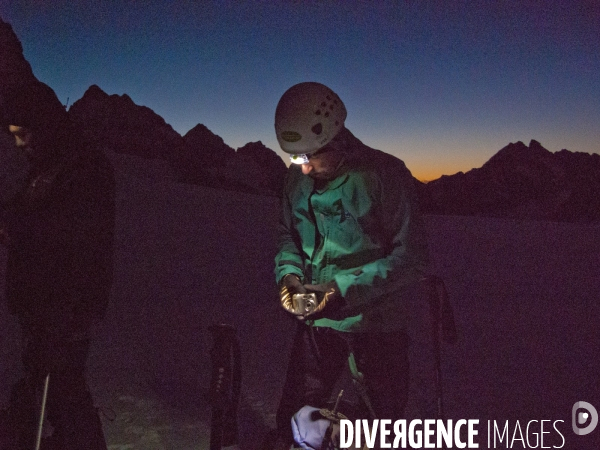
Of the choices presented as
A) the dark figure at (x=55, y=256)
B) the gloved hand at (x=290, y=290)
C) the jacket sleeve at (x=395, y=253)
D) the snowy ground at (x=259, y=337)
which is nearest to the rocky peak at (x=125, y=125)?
the snowy ground at (x=259, y=337)

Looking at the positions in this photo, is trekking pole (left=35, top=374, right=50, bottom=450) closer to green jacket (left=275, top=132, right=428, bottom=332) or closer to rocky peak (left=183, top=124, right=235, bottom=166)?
green jacket (left=275, top=132, right=428, bottom=332)

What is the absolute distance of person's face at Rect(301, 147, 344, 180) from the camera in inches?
115

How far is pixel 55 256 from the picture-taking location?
275cm

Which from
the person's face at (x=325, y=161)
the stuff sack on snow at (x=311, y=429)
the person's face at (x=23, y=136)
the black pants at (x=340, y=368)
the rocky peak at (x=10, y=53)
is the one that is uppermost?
the rocky peak at (x=10, y=53)

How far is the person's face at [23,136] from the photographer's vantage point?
9.45 ft

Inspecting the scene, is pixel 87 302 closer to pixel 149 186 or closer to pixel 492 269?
Result: pixel 492 269

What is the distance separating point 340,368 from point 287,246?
83 centimetres

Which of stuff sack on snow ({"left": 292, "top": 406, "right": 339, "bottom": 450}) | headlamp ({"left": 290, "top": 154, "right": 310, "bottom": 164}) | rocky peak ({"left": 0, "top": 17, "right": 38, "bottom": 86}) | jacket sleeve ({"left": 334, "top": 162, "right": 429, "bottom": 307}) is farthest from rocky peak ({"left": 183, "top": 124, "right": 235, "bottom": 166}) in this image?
jacket sleeve ({"left": 334, "top": 162, "right": 429, "bottom": 307})

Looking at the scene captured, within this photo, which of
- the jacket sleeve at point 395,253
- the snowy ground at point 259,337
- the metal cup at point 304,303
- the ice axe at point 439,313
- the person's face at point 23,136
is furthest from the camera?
the snowy ground at point 259,337

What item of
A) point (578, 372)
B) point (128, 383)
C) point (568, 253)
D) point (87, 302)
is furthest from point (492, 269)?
point (87, 302)

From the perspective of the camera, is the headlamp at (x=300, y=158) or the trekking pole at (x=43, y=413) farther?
the headlamp at (x=300, y=158)

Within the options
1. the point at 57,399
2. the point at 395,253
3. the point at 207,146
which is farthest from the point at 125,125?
the point at 395,253

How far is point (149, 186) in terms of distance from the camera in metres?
24.3

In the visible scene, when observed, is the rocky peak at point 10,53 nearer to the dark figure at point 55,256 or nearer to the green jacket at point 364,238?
the dark figure at point 55,256
